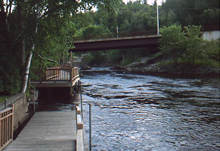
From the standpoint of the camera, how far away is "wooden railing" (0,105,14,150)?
844cm

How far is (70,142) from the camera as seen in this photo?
30.4 feet

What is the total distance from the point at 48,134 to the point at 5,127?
2.14m

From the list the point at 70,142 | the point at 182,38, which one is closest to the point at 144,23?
the point at 182,38

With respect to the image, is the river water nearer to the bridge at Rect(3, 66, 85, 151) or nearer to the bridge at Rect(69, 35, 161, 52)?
the bridge at Rect(3, 66, 85, 151)

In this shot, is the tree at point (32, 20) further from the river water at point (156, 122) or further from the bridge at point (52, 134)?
the river water at point (156, 122)

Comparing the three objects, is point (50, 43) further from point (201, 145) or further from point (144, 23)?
point (144, 23)

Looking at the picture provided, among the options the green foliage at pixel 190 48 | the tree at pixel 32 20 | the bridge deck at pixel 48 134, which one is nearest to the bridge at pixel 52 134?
the bridge deck at pixel 48 134

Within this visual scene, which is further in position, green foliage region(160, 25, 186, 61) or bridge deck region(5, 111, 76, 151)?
green foliage region(160, 25, 186, 61)

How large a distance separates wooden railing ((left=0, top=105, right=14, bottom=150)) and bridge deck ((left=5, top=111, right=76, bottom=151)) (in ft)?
0.70

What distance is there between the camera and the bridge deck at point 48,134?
8820 mm

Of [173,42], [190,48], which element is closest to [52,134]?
[190,48]

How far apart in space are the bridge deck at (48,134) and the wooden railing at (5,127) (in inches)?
8.4

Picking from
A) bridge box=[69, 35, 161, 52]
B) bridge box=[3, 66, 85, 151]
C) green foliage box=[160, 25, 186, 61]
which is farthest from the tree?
bridge box=[69, 35, 161, 52]

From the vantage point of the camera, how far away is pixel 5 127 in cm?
866
